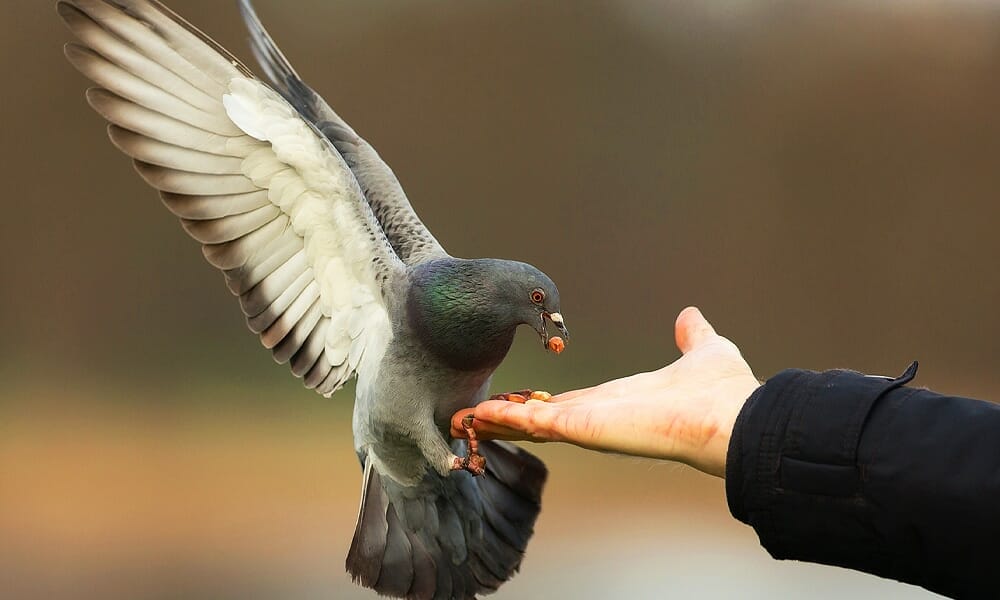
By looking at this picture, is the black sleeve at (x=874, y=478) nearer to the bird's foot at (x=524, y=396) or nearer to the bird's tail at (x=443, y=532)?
the bird's foot at (x=524, y=396)

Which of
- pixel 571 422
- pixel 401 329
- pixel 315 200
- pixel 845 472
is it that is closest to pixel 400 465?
pixel 401 329

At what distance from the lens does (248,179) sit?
6.08ft

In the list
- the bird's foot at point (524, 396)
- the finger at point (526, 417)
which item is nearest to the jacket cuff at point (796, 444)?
the finger at point (526, 417)

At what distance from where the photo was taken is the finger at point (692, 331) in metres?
1.37

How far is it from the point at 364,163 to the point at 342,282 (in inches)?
16.5

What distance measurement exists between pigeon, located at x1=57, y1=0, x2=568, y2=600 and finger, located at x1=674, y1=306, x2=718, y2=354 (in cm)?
29

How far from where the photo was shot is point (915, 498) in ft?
2.83

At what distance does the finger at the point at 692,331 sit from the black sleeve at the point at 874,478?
39 centimetres

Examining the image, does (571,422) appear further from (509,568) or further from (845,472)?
(509,568)

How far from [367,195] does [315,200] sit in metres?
0.35

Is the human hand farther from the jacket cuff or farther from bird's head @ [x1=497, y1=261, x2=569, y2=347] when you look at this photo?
bird's head @ [x1=497, y1=261, x2=569, y2=347]

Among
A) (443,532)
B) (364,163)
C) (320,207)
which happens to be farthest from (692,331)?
(364,163)

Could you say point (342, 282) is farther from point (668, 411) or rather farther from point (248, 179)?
point (668, 411)

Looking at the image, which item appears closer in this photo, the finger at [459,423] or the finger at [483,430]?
the finger at [483,430]
